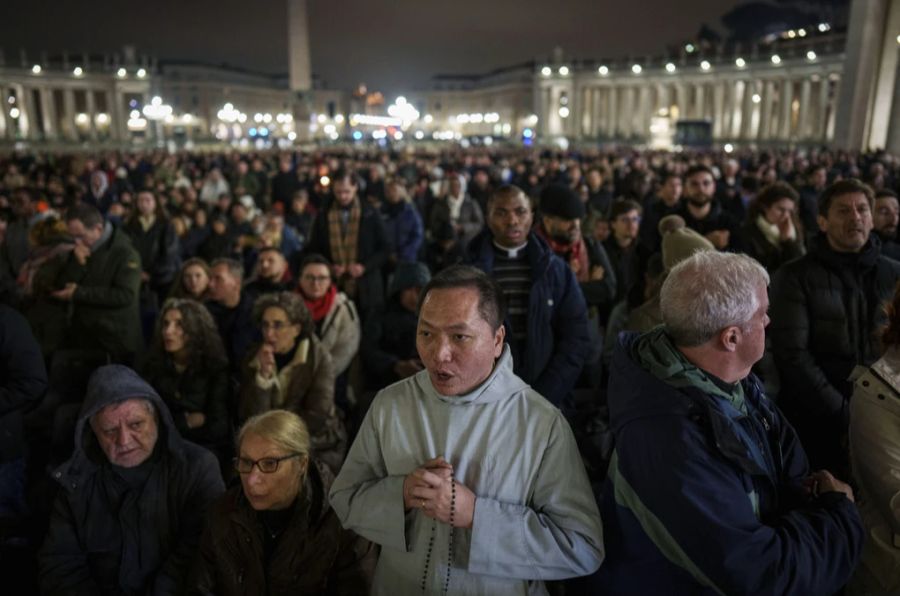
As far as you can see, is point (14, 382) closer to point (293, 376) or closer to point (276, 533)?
point (293, 376)

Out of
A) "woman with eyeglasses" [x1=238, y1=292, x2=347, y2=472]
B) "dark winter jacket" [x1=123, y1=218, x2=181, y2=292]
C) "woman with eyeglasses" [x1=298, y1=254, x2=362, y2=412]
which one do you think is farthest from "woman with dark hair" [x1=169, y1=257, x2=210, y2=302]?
"dark winter jacket" [x1=123, y1=218, x2=181, y2=292]

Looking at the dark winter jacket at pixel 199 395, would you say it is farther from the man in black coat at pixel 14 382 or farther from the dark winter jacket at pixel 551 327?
the dark winter jacket at pixel 551 327

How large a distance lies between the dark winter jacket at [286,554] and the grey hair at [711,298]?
67.4 inches

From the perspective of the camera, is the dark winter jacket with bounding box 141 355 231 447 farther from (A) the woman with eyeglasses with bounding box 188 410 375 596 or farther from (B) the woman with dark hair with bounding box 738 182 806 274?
(B) the woman with dark hair with bounding box 738 182 806 274

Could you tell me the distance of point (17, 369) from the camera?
12.3 feet

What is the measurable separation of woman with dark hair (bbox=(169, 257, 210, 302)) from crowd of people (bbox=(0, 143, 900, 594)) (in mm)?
24

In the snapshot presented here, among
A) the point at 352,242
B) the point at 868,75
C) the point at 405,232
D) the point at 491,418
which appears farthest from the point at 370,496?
the point at 868,75

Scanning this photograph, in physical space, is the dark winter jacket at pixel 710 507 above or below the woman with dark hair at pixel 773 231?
below

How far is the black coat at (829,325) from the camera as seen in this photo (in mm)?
3605

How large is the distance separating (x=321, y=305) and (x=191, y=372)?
114 cm

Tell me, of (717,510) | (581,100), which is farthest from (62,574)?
(581,100)

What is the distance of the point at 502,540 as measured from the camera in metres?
2.06

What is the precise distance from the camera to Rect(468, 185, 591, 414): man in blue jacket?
3.90m

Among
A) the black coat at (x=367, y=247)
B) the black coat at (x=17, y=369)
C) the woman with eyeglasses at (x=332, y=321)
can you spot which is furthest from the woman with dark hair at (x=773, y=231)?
the black coat at (x=17, y=369)
